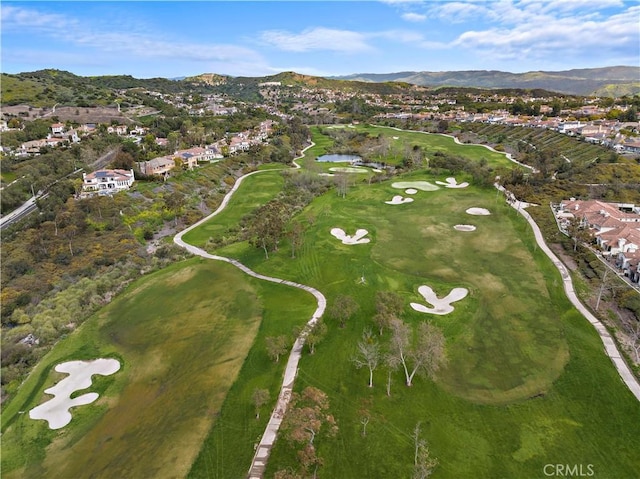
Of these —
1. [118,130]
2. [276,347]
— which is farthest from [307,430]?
[118,130]

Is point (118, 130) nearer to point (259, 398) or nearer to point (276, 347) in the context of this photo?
point (276, 347)

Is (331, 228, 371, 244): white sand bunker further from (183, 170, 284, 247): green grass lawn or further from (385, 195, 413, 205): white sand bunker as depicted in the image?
(183, 170, 284, 247): green grass lawn

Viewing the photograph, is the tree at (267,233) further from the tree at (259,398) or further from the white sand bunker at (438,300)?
the tree at (259,398)

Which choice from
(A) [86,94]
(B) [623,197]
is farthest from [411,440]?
(A) [86,94]

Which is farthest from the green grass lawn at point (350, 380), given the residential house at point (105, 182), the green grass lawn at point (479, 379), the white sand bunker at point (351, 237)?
the residential house at point (105, 182)

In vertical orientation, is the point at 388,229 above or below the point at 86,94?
below

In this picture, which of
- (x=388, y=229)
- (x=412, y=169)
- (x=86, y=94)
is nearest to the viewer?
(x=388, y=229)

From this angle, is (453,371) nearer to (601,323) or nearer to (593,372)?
(593,372)
